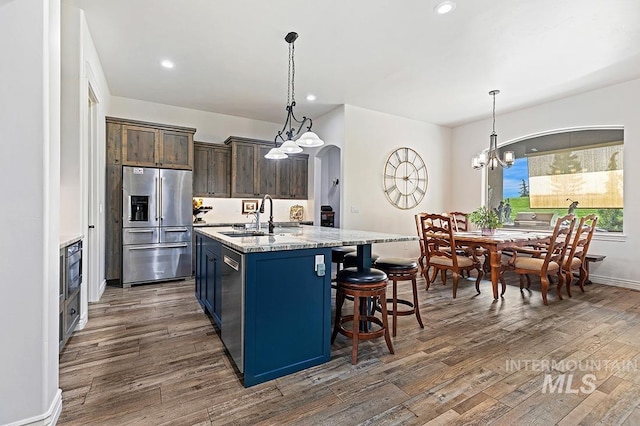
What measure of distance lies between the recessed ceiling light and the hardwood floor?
3.00 m

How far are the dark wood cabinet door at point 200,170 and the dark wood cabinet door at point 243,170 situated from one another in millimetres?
459

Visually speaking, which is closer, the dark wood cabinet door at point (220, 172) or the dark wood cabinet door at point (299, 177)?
the dark wood cabinet door at point (220, 172)

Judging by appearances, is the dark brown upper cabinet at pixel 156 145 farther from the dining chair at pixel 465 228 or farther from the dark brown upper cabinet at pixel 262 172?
the dining chair at pixel 465 228

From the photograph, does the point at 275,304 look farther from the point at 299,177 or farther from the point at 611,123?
the point at 611,123

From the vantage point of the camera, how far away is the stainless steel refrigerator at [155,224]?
4410 mm

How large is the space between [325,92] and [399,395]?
14.1ft

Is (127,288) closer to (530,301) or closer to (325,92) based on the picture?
(325,92)

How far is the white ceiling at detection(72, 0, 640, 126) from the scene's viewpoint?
283cm

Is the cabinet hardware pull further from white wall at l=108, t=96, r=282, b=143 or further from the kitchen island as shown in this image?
white wall at l=108, t=96, r=282, b=143

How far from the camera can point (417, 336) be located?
2717 millimetres

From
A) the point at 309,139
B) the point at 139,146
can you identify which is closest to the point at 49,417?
the point at 309,139

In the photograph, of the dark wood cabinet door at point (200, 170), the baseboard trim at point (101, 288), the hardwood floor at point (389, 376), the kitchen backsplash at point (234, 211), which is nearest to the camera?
the hardwood floor at point (389, 376)

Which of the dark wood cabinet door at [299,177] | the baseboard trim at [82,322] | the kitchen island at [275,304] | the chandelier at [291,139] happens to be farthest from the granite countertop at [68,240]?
the dark wood cabinet door at [299,177]

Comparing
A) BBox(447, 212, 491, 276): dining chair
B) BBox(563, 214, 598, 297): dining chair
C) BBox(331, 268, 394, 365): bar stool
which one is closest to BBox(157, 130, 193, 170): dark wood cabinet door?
BBox(331, 268, 394, 365): bar stool
